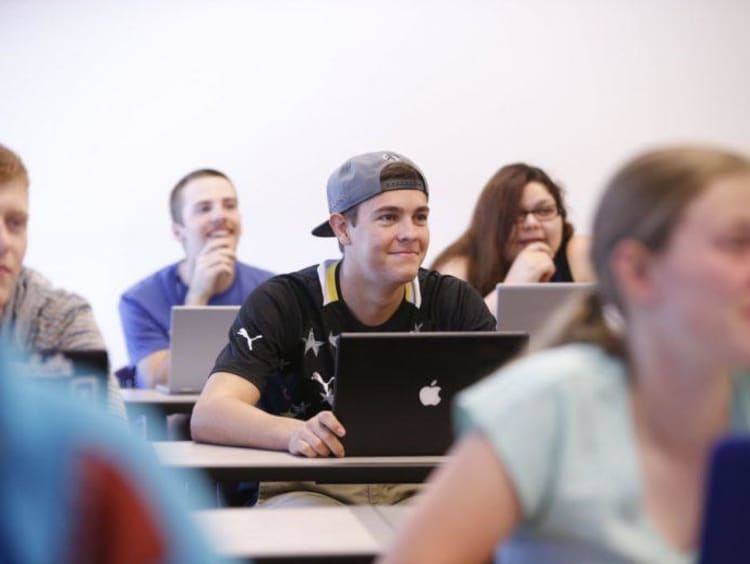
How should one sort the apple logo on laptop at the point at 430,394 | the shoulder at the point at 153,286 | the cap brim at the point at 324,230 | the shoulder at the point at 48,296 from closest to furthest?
the shoulder at the point at 48,296, the apple logo on laptop at the point at 430,394, the cap brim at the point at 324,230, the shoulder at the point at 153,286

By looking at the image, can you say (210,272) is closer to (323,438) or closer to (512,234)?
(512,234)

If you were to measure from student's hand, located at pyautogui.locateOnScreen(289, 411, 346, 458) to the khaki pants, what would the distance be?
177 millimetres

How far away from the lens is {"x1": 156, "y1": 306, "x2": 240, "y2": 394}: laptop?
3.62 m

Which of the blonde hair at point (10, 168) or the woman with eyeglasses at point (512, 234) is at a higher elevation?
the blonde hair at point (10, 168)

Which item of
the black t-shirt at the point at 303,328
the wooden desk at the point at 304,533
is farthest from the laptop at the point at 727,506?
the black t-shirt at the point at 303,328

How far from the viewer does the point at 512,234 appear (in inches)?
173

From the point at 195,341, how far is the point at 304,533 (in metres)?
1.92

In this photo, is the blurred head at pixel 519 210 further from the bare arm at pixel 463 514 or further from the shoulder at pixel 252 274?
the bare arm at pixel 463 514

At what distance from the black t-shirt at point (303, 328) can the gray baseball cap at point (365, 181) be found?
0.56 feet

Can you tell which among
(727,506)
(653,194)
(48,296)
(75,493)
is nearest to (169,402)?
(48,296)

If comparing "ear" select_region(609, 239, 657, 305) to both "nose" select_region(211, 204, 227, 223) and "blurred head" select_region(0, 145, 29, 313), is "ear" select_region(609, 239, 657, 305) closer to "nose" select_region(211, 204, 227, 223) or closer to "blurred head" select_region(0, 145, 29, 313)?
"blurred head" select_region(0, 145, 29, 313)

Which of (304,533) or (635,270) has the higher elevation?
(635,270)

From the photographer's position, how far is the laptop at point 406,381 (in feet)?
7.46

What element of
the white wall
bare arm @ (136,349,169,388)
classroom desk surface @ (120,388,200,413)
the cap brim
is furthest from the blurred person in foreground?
the white wall
